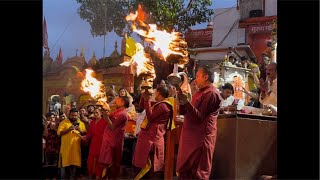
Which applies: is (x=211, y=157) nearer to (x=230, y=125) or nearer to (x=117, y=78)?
(x=230, y=125)

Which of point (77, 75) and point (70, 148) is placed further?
point (77, 75)

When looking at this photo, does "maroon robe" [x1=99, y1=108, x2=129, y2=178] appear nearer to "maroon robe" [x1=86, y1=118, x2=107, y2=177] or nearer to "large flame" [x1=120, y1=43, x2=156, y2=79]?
"maroon robe" [x1=86, y1=118, x2=107, y2=177]

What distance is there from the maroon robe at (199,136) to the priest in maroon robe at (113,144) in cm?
168

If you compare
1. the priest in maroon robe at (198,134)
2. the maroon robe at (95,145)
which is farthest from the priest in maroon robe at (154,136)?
the maroon robe at (95,145)

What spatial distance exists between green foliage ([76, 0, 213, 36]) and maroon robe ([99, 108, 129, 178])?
1.83 meters

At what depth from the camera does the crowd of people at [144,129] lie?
21.1 feet

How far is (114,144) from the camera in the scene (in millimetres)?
7988

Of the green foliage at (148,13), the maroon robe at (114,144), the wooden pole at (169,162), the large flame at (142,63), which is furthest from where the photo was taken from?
the green foliage at (148,13)

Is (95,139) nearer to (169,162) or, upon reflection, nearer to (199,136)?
(169,162)

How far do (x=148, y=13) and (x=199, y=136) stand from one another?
4111 mm

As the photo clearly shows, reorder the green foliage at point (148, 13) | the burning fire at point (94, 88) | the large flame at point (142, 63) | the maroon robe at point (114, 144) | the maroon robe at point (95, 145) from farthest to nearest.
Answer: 1. the green foliage at point (148, 13)
2. the burning fire at point (94, 88)
3. the maroon robe at point (95, 145)
4. the maroon robe at point (114, 144)
5. the large flame at point (142, 63)

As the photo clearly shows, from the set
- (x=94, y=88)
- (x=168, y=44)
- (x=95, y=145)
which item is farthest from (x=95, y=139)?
(x=168, y=44)

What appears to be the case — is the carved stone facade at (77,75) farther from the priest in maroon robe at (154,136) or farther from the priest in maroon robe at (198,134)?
the priest in maroon robe at (198,134)

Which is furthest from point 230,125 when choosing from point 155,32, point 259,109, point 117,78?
point 117,78
